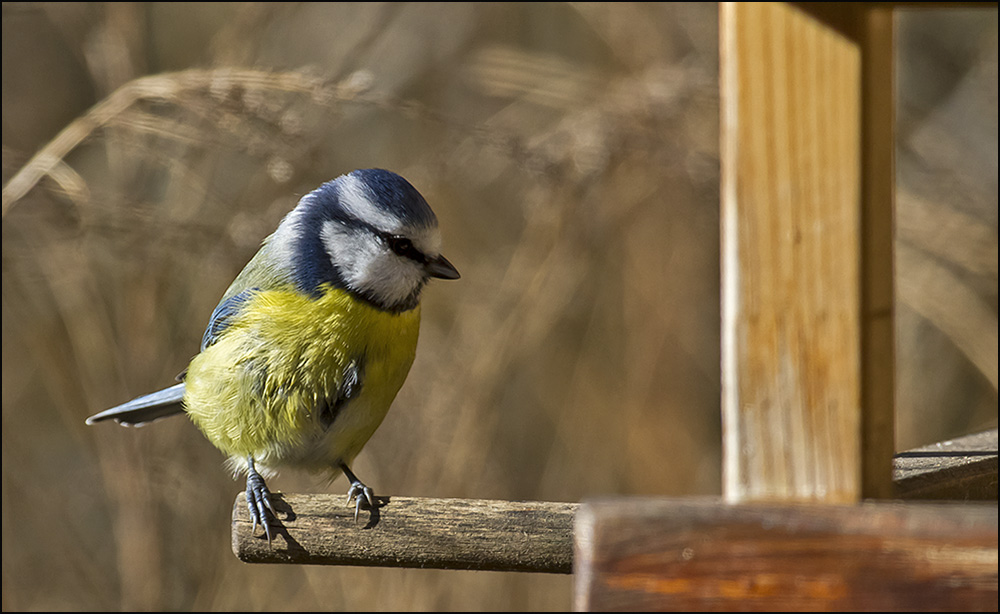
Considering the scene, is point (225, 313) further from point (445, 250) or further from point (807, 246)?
point (445, 250)

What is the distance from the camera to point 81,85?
4941mm

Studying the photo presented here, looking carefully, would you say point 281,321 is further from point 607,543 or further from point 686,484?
point 686,484

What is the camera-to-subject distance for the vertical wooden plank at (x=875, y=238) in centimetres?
100

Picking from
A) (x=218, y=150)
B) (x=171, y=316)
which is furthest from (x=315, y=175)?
(x=171, y=316)

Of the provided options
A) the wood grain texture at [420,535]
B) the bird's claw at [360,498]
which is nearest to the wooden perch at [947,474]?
the wood grain texture at [420,535]

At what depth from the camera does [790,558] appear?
38.8 inches

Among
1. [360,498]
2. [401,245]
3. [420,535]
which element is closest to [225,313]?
[401,245]

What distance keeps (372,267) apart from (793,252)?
1198 millimetres

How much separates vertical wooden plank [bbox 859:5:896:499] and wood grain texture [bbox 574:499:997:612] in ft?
0.23

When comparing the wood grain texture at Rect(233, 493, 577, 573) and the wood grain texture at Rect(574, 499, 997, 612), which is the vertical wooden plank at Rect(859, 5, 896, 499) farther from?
the wood grain texture at Rect(233, 493, 577, 573)

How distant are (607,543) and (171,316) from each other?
108 inches

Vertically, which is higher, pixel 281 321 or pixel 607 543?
pixel 281 321

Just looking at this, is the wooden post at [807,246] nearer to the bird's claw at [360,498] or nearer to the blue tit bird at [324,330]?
the bird's claw at [360,498]

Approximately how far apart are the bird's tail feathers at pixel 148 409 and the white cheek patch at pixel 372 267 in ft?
2.00
